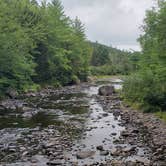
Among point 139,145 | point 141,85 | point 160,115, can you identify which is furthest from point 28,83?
point 139,145

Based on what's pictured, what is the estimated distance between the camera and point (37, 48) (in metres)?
70.3

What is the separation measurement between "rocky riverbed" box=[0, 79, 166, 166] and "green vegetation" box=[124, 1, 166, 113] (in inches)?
64.2

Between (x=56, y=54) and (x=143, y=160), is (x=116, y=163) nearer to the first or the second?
(x=143, y=160)

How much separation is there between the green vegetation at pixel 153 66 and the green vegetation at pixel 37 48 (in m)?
20.1

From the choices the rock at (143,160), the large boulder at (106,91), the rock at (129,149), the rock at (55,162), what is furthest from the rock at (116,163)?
the large boulder at (106,91)

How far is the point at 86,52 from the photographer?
3851 inches

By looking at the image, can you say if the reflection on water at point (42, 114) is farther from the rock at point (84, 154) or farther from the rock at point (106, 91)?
the rock at point (106, 91)

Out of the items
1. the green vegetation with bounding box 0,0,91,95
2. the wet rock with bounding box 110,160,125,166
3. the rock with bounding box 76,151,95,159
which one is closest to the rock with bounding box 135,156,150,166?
the wet rock with bounding box 110,160,125,166

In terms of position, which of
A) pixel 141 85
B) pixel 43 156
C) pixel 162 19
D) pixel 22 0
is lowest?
pixel 43 156

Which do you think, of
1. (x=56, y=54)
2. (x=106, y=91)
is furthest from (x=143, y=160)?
(x=56, y=54)

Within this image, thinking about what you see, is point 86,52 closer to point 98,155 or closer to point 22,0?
point 22,0

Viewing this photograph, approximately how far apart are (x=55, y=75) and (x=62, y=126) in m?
46.4

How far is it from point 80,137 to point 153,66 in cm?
1072

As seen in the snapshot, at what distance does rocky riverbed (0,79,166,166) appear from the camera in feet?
62.6
